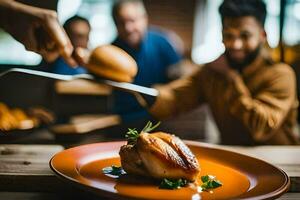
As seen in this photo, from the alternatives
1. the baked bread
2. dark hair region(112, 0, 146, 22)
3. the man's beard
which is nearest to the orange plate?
the baked bread

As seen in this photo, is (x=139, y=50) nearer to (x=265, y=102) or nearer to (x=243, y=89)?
(x=243, y=89)

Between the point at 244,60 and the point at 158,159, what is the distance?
138cm

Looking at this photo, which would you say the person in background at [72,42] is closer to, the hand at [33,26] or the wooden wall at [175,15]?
the hand at [33,26]

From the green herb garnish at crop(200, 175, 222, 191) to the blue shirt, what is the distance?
1204mm

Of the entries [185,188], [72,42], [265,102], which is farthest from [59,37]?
[185,188]

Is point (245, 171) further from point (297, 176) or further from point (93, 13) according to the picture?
point (93, 13)

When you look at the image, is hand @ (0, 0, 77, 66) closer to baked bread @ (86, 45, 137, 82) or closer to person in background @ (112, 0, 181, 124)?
baked bread @ (86, 45, 137, 82)

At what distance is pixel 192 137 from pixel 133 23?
940mm

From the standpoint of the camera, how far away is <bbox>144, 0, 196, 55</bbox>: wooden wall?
111 inches

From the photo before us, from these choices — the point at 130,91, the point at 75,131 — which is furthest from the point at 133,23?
the point at 75,131

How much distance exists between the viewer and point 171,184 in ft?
4.61

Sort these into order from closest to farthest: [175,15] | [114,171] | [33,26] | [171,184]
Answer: [171,184], [114,171], [33,26], [175,15]

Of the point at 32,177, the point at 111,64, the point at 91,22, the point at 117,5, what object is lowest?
the point at 32,177

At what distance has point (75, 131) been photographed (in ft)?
8.77
